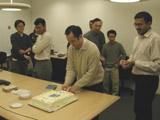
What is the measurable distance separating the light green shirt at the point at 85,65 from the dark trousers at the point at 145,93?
1.55 feet

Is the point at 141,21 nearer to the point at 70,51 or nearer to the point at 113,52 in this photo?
the point at 70,51

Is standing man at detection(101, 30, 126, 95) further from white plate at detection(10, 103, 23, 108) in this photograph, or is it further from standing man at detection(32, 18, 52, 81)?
white plate at detection(10, 103, 23, 108)

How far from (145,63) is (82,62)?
2.31 feet

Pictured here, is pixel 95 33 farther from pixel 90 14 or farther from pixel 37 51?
pixel 90 14

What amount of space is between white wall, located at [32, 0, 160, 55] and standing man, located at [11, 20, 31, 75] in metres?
2.09

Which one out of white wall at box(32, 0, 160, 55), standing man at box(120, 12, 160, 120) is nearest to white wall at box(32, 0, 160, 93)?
white wall at box(32, 0, 160, 55)

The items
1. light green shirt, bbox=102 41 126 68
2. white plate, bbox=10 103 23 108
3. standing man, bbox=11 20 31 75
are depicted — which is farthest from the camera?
light green shirt, bbox=102 41 126 68

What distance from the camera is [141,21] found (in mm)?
2031

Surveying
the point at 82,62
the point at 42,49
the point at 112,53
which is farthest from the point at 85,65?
the point at 112,53

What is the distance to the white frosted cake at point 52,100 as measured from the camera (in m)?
1.59

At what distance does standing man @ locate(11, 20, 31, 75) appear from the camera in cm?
354

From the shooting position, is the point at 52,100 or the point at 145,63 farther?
the point at 145,63

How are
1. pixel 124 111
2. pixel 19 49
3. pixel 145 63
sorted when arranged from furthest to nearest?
pixel 19 49
pixel 124 111
pixel 145 63

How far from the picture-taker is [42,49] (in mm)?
2883
